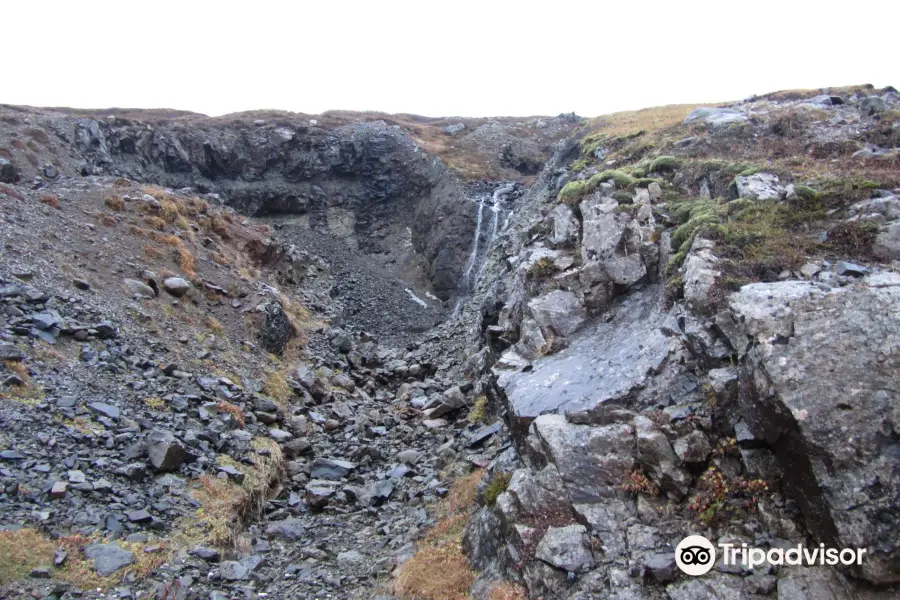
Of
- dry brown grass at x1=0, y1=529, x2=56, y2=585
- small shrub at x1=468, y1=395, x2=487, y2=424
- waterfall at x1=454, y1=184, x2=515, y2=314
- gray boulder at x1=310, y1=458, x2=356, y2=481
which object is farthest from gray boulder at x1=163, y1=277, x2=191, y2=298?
waterfall at x1=454, y1=184, x2=515, y2=314

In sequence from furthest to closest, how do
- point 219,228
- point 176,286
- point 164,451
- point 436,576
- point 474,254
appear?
point 474,254 → point 219,228 → point 176,286 → point 164,451 → point 436,576

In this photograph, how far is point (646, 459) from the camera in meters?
10.2

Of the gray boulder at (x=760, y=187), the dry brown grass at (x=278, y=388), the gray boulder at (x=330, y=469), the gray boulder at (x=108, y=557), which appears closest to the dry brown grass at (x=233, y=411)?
the gray boulder at (x=330, y=469)

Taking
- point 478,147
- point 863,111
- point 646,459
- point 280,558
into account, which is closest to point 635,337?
point 646,459

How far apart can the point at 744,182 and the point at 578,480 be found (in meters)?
11.1

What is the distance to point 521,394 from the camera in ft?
46.8

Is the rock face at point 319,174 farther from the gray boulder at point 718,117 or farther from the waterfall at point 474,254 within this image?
the gray boulder at point 718,117

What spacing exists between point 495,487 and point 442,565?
209 centimetres

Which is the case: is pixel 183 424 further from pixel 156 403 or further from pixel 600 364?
pixel 600 364

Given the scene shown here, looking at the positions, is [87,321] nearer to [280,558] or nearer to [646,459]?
[280,558]

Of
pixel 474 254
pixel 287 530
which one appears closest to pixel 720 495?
pixel 287 530

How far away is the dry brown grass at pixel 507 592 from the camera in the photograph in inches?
386

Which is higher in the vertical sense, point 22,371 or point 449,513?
point 22,371

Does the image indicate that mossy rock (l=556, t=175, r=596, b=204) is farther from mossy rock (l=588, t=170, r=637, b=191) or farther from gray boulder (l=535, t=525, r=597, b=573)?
gray boulder (l=535, t=525, r=597, b=573)
